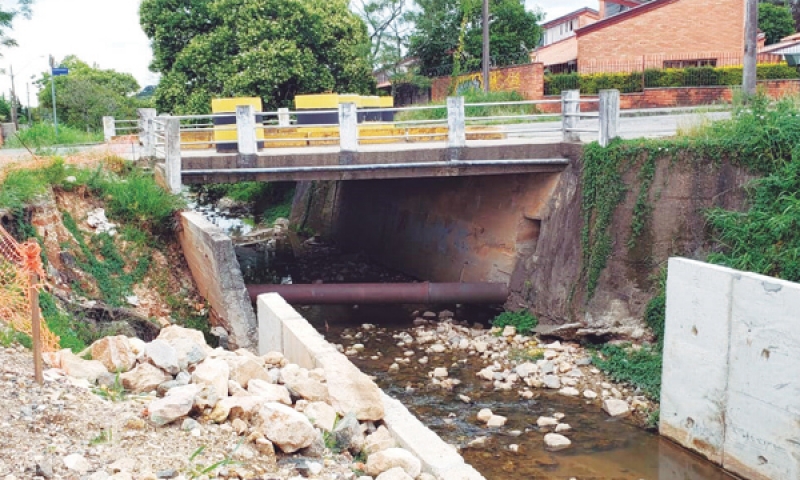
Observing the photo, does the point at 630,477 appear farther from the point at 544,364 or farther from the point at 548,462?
the point at 544,364

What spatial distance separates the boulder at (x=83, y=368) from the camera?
6.33m

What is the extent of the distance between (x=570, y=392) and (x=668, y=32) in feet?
72.0

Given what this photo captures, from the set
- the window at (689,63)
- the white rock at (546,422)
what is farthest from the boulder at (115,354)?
the window at (689,63)

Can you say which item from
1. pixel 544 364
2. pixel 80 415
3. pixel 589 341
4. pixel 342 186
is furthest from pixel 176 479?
pixel 342 186

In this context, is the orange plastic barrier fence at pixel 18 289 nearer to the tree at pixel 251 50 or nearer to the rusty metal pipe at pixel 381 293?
the rusty metal pipe at pixel 381 293

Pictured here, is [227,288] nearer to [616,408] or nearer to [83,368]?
[83,368]

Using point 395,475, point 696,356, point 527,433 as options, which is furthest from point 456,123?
point 395,475

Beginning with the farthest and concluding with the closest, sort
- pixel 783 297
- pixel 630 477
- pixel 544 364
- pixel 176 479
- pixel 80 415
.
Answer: pixel 544 364 < pixel 630 477 < pixel 783 297 < pixel 80 415 < pixel 176 479

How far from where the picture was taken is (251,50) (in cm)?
2681

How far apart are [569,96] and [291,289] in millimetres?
6357

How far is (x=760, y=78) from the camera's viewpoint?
81.5 feet

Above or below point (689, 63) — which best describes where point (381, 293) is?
below

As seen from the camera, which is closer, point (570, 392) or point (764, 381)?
point (764, 381)

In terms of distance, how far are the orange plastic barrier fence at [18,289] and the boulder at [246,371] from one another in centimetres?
176
